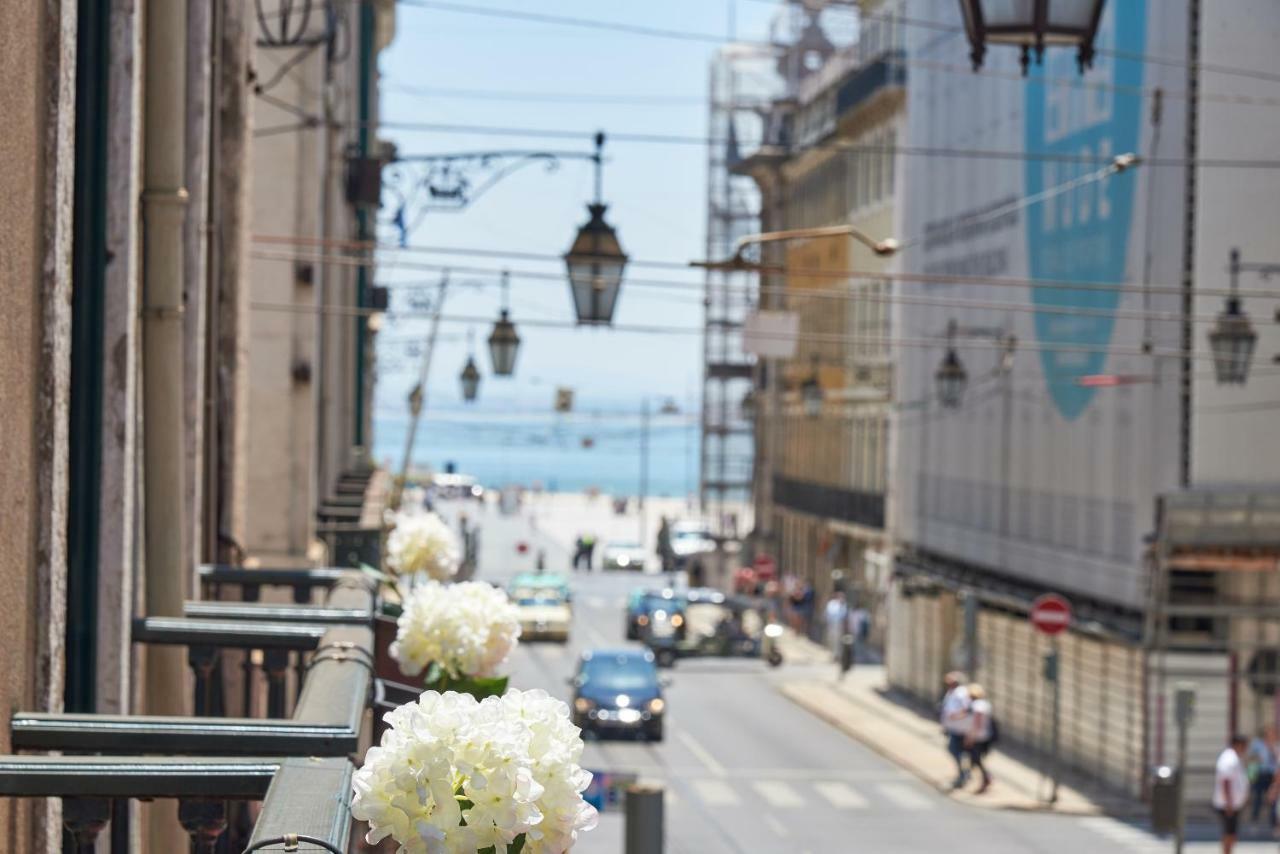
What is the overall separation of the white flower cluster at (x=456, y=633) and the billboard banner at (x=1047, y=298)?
727 inches

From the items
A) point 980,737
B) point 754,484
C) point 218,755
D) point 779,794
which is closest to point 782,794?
point 779,794

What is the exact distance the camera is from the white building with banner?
29.8 metres

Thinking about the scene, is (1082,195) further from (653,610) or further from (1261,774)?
(653,610)

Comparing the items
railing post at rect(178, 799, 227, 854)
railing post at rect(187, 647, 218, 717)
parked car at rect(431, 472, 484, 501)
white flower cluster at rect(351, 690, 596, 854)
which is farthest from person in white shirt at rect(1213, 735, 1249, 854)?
parked car at rect(431, 472, 484, 501)

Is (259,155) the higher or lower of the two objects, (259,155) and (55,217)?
the higher

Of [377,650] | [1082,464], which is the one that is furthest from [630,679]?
[377,650]

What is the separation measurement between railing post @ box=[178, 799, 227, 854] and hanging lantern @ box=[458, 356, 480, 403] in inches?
1402

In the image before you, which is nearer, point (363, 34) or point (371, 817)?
point (371, 817)

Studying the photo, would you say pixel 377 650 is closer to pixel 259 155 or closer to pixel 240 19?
pixel 240 19

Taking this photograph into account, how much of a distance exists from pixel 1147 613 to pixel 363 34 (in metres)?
14.7

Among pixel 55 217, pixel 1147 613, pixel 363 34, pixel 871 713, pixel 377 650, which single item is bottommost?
pixel 871 713

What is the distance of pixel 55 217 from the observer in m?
5.87

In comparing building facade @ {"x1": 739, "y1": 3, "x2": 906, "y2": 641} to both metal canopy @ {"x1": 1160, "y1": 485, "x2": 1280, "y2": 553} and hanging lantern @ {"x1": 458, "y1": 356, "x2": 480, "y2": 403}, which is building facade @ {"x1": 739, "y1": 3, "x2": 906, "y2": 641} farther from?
metal canopy @ {"x1": 1160, "y1": 485, "x2": 1280, "y2": 553}

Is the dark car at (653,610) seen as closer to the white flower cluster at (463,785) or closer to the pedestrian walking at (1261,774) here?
the pedestrian walking at (1261,774)
